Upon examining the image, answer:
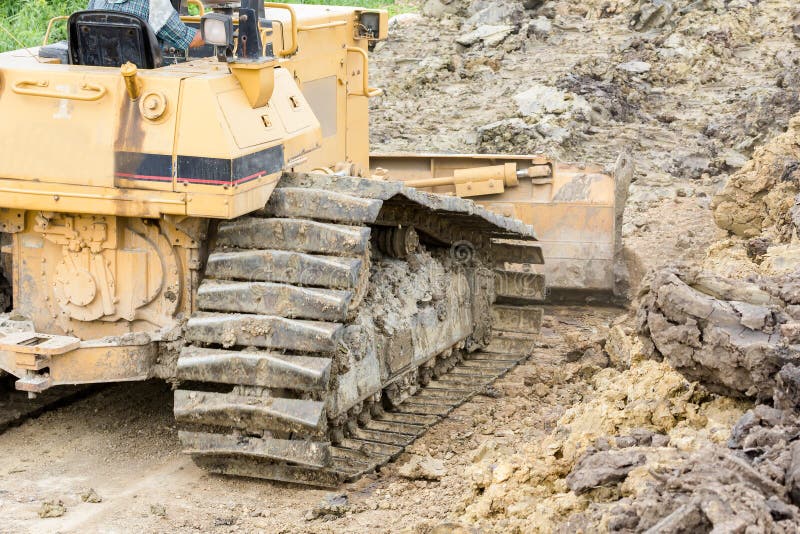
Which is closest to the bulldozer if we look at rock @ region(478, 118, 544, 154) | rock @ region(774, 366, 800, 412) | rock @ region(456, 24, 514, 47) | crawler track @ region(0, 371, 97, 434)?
crawler track @ region(0, 371, 97, 434)

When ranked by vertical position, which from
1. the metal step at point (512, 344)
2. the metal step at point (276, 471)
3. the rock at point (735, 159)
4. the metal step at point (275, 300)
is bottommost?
the metal step at point (512, 344)

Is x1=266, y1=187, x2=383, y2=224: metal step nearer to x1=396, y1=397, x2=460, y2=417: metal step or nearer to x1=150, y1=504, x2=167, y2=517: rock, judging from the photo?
x1=150, y1=504, x2=167, y2=517: rock

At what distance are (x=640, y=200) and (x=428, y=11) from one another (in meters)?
9.13

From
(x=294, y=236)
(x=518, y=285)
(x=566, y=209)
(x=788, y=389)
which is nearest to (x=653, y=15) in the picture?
(x=566, y=209)

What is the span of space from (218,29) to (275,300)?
140 cm

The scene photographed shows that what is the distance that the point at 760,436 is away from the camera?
4.57 meters

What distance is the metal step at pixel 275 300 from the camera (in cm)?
617

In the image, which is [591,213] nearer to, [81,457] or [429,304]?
[429,304]

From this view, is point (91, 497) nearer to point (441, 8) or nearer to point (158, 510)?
point (158, 510)

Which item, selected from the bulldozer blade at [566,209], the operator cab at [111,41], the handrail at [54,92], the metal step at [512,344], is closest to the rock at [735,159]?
the bulldozer blade at [566,209]

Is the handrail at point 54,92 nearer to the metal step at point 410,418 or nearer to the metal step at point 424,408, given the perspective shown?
the metal step at point 410,418

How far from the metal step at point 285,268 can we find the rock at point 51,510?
1307mm

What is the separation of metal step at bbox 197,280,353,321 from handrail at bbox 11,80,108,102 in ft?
3.56

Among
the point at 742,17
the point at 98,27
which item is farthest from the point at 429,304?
the point at 742,17
